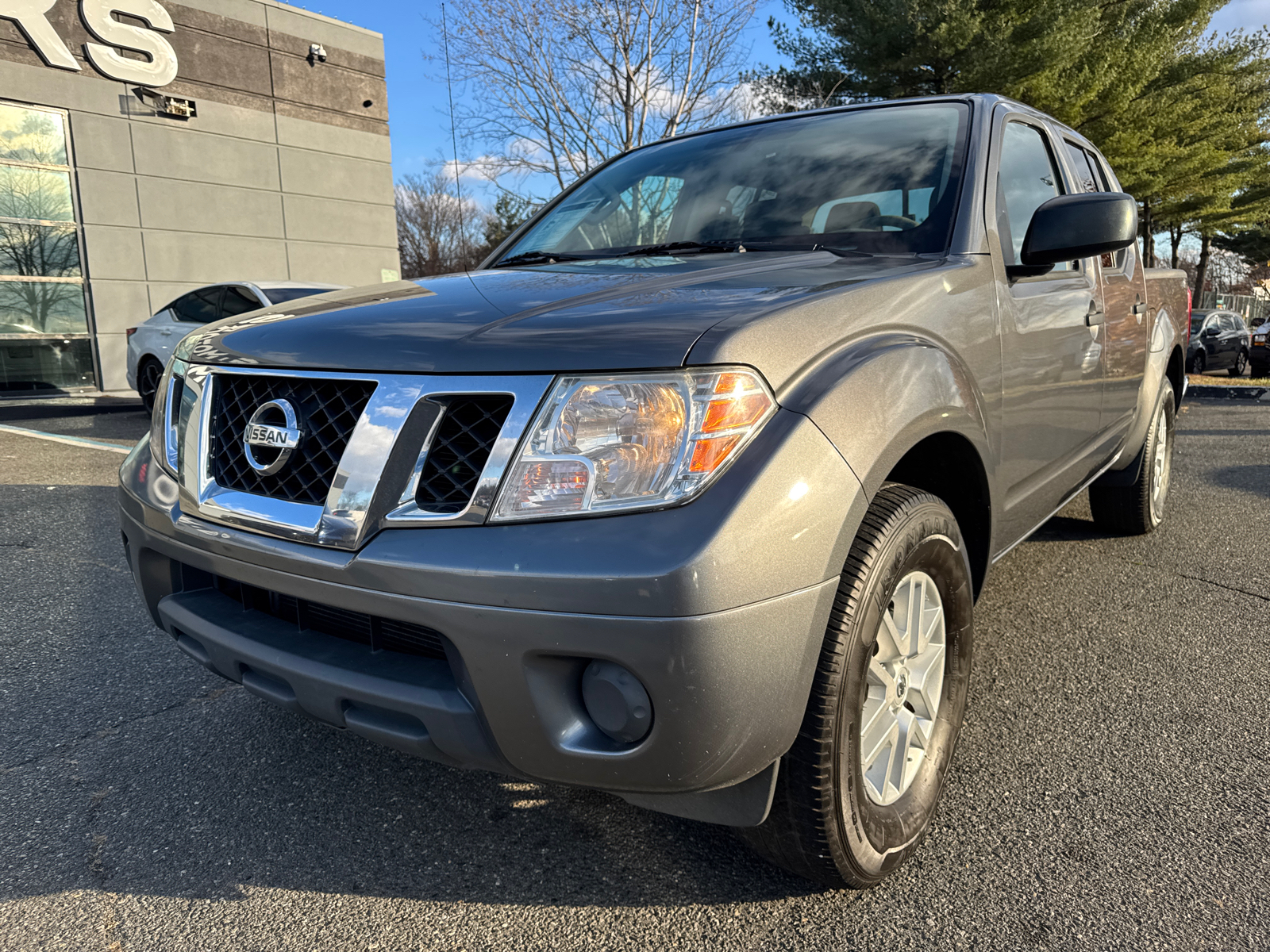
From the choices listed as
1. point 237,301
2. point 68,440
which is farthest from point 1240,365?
point 68,440

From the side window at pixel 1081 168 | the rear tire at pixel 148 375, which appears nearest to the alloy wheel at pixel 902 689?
the side window at pixel 1081 168

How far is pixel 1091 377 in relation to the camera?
2.95m

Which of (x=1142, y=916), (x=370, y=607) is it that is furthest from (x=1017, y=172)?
(x=370, y=607)

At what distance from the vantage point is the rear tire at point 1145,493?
412 centimetres

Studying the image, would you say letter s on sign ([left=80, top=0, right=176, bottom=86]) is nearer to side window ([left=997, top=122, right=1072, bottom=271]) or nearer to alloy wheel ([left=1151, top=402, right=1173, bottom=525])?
side window ([left=997, top=122, right=1072, bottom=271])

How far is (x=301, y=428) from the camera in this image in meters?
1.67

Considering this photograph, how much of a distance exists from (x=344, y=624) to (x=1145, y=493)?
3.92m

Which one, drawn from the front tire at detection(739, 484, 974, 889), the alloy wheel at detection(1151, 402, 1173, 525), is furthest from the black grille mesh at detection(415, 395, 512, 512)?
the alloy wheel at detection(1151, 402, 1173, 525)

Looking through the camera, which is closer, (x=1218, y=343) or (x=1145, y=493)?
(x=1145, y=493)

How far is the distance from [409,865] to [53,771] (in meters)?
1.10

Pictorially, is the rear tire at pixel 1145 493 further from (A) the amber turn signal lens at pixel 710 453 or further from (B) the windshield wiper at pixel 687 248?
(A) the amber turn signal lens at pixel 710 453

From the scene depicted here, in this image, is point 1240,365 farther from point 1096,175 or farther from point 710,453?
point 710,453

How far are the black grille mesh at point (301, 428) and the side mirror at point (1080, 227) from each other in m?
1.80

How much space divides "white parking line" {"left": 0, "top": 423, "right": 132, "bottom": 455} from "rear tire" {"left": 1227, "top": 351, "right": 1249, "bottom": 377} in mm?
22256
